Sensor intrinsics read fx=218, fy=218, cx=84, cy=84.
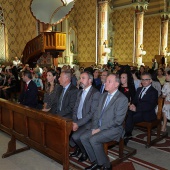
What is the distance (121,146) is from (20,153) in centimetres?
173

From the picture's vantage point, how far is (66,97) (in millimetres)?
3861

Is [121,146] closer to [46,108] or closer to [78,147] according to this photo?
[78,147]

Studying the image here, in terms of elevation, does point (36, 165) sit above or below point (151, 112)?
below

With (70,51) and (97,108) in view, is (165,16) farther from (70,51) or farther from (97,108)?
(97,108)

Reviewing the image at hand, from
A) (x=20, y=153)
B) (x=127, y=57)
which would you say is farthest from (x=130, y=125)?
(x=127, y=57)

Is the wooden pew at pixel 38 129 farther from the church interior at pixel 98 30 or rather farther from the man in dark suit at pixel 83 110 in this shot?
the church interior at pixel 98 30

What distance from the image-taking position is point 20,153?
12.3ft

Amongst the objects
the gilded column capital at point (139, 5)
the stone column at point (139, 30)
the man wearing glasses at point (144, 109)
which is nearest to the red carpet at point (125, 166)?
the man wearing glasses at point (144, 109)

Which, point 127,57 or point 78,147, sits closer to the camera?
point 78,147

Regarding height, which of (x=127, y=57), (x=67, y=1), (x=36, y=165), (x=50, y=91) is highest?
(x=67, y=1)

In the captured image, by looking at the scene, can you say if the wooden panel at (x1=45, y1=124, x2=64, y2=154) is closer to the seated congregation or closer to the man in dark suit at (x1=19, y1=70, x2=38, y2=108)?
the seated congregation

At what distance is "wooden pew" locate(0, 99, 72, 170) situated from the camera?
282cm

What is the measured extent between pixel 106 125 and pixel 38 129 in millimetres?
1018

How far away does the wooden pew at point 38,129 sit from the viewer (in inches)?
111
